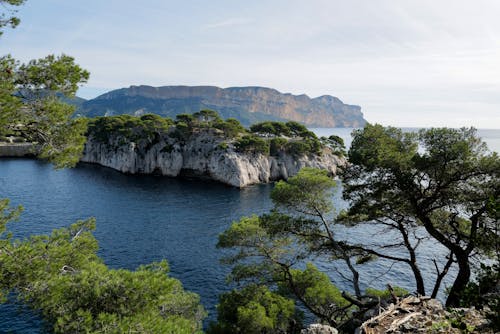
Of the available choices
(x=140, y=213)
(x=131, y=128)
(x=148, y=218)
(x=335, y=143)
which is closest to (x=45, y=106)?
(x=148, y=218)

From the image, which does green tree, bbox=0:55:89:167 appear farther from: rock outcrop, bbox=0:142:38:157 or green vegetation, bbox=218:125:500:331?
rock outcrop, bbox=0:142:38:157

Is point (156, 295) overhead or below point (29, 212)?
overhead

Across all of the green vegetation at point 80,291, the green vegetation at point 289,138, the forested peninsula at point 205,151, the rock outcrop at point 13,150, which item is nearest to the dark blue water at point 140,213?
the forested peninsula at point 205,151

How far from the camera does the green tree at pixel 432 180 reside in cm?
1302

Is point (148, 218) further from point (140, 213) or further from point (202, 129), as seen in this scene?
point (202, 129)

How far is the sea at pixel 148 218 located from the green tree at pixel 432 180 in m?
2.29

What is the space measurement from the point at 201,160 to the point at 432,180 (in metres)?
68.7

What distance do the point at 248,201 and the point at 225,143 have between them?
2422 cm

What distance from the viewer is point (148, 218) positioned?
45.5m

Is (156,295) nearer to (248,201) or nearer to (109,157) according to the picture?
(248,201)

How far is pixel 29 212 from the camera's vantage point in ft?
144

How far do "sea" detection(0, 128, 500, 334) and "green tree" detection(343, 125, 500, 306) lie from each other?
7.53 ft

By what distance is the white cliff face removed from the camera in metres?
75.9

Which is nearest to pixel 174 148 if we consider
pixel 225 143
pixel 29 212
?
pixel 225 143
